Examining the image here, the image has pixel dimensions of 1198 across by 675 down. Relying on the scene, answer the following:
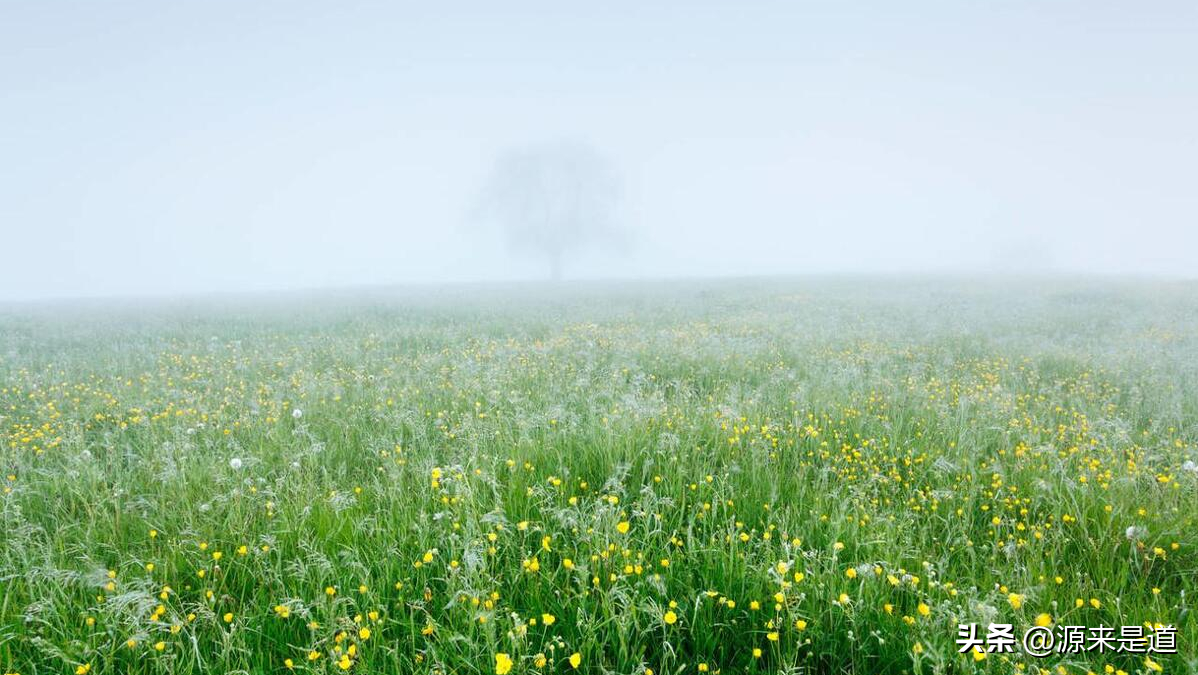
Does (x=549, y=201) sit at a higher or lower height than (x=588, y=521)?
higher

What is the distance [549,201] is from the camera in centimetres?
5716

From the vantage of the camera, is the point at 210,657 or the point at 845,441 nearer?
the point at 210,657

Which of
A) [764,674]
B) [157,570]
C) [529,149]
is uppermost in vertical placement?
[529,149]

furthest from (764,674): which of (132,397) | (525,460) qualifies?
(132,397)

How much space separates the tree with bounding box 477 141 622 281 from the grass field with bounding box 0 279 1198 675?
165 ft

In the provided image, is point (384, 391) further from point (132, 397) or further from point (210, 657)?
point (210, 657)

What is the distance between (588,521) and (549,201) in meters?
56.5

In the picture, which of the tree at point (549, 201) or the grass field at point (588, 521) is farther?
the tree at point (549, 201)

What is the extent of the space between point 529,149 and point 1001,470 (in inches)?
2340

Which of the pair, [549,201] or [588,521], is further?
[549,201]

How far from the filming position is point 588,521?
3.10 m

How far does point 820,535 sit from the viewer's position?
3.18 metres

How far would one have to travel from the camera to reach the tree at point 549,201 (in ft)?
185

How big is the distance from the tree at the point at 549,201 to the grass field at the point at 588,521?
1980 inches
